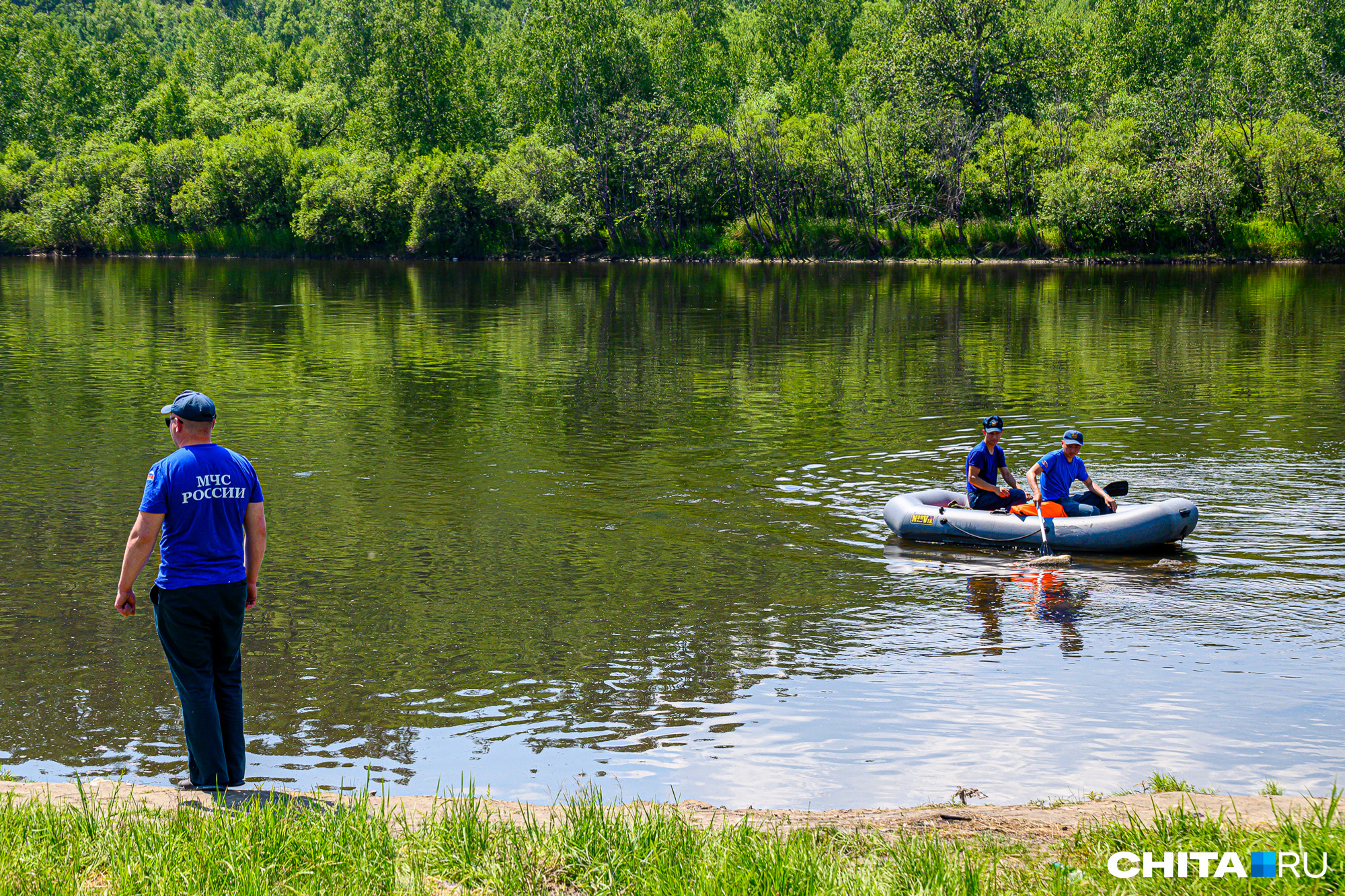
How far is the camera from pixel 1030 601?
13.0m

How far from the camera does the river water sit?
8914 millimetres

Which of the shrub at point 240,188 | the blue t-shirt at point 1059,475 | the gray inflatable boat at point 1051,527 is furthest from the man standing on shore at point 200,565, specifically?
the shrub at point 240,188

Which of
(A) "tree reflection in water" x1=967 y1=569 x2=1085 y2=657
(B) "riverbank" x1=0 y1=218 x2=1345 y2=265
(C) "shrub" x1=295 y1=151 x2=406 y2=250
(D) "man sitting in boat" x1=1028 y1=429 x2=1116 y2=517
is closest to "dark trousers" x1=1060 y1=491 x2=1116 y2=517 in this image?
(D) "man sitting in boat" x1=1028 y1=429 x2=1116 y2=517

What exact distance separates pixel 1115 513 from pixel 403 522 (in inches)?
349

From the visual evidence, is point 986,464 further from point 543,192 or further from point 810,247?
point 543,192

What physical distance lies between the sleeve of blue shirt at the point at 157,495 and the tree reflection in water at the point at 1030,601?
24.3 ft

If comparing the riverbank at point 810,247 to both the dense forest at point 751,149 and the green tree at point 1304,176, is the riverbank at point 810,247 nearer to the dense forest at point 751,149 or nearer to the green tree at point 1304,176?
the dense forest at point 751,149

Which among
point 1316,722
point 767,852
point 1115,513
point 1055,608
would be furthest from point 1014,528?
point 767,852

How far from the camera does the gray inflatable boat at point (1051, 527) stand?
A: 14.2 meters

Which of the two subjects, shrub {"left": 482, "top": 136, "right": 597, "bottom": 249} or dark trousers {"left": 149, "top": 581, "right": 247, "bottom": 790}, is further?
shrub {"left": 482, "top": 136, "right": 597, "bottom": 249}

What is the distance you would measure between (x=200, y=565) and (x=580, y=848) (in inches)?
115

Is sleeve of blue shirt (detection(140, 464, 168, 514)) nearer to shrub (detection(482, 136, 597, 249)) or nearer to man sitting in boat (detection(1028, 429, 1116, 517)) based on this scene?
man sitting in boat (detection(1028, 429, 1116, 517))

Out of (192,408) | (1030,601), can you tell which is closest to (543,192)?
(1030,601)

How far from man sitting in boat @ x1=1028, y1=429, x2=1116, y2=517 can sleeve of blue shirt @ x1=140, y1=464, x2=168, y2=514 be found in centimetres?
1096
